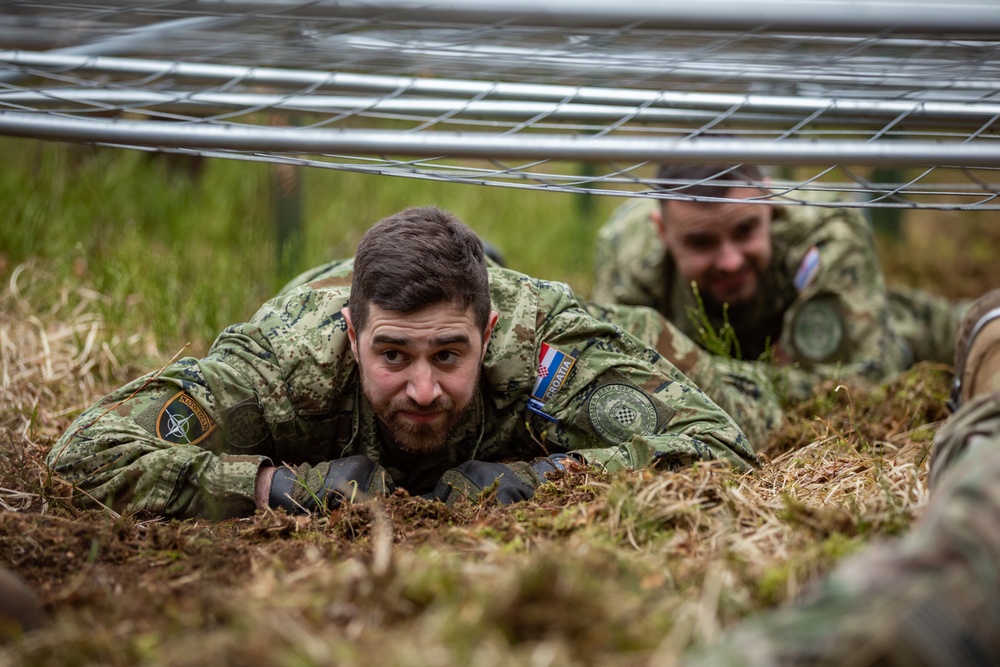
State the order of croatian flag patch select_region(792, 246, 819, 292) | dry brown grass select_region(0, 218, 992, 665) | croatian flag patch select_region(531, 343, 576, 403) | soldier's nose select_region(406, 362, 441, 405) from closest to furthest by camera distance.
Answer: dry brown grass select_region(0, 218, 992, 665) < soldier's nose select_region(406, 362, 441, 405) < croatian flag patch select_region(531, 343, 576, 403) < croatian flag patch select_region(792, 246, 819, 292)

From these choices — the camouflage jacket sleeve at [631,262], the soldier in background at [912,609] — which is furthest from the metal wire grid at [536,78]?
the soldier in background at [912,609]

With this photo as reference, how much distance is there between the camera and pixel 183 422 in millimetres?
3354

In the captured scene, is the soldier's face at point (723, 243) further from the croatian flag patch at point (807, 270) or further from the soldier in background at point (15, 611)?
the soldier in background at point (15, 611)

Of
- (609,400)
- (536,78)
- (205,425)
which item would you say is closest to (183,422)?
(205,425)

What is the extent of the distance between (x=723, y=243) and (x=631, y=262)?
74 centimetres

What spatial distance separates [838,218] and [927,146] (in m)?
2.77

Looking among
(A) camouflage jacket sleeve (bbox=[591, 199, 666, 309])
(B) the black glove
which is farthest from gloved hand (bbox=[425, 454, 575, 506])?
(A) camouflage jacket sleeve (bbox=[591, 199, 666, 309])

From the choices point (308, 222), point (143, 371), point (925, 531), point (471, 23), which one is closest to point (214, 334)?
point (143, 371)

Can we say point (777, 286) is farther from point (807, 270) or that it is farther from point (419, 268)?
point (419, 268)

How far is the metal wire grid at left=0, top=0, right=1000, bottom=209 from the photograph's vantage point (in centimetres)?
252

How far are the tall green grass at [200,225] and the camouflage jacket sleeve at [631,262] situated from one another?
26.3 inches

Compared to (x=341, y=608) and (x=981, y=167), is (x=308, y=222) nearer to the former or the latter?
(x=981, y=167)

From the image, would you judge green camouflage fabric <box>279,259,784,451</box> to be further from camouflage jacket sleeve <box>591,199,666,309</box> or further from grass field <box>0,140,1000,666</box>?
camouflage jacket sleeve <box>591,199,666,309</box>

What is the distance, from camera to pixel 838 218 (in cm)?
551
